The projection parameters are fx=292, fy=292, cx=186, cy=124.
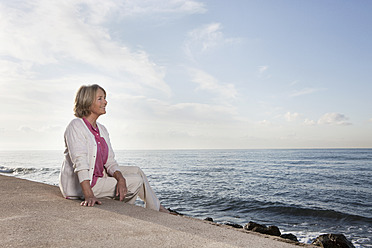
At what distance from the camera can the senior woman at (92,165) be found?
11.8 ft

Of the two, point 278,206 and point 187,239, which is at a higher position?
point 187,239

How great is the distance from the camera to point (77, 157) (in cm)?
358

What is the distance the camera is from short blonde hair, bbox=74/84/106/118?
376 centimetres

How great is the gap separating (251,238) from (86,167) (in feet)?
6.82

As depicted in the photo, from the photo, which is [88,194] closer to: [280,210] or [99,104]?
[99,104]

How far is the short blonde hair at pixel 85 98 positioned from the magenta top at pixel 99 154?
123 mm

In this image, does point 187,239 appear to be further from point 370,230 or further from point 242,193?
point 242,193

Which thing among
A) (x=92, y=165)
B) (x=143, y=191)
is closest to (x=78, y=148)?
(x=92, y=165)

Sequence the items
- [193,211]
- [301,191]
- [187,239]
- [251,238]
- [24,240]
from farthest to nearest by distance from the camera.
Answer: [301,191], [193,211], [251,238], [187,239], [24,240]

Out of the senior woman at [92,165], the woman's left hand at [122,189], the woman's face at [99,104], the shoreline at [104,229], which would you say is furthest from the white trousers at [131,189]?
the woman's face at [99,104]

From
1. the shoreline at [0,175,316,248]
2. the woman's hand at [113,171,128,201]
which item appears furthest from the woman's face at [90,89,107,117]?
the shoreline at [0,175,316,248]

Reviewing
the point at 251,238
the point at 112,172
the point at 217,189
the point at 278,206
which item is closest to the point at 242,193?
the point at 217,189

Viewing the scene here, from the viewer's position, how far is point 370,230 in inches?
Result: 295

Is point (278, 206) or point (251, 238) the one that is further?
point (278, 206)
